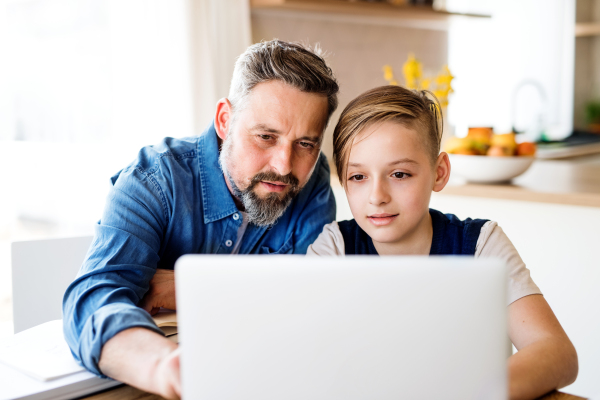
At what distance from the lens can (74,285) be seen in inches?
44.1

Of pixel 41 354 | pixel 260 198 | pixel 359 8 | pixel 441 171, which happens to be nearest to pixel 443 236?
pixel 441 171

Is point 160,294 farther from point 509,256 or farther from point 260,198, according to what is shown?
point 509,256

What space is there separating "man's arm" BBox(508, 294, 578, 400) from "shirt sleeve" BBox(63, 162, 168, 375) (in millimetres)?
552

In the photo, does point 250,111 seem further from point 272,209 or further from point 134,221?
point 134,221

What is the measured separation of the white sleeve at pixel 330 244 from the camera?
1.33m

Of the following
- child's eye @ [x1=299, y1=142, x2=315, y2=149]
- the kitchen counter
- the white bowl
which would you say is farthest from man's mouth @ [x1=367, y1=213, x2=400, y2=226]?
the white bowl

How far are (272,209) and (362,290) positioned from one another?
774 mm

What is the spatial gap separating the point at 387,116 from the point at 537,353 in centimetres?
54

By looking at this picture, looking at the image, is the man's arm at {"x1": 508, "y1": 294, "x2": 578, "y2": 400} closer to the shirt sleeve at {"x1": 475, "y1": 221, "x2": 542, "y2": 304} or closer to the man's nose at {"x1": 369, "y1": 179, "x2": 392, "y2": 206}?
the shirt sleeve at {"x1": 475, "y1": 221, "x2": 542, "y2": 304}

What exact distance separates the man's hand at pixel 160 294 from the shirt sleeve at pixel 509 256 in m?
0.64

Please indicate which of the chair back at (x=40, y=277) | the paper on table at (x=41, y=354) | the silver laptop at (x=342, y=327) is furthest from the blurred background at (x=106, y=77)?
the silver laptop at (x=342, y=327)

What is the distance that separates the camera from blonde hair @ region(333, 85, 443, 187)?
1.25 meters

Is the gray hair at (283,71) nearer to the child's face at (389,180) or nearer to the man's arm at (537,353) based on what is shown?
the child's face at (389,180)

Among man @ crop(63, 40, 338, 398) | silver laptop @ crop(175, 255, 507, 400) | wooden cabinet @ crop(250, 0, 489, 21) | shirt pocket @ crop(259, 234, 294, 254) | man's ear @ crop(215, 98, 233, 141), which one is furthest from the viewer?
wooden cabinet @ crop(250, 0, 489, 21)
